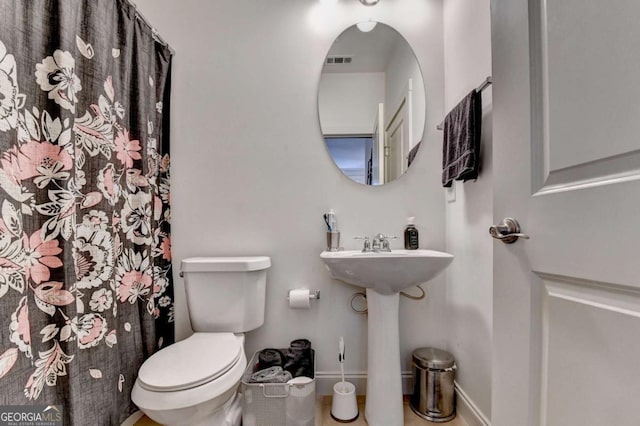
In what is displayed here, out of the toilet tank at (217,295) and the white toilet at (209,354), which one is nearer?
the white toilet at (209,354)

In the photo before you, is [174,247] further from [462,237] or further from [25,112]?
[462,237]

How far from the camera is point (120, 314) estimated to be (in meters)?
1.25

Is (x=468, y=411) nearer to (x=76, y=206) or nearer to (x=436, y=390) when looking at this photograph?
(x=436, y=390)

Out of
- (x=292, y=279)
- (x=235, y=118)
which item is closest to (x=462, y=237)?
(x=292, y=279)

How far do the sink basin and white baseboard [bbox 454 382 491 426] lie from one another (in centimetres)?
62

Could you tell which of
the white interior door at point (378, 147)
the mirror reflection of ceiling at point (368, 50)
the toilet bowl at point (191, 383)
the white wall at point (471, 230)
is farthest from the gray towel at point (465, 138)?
the toilet bowl at point (191, 383)

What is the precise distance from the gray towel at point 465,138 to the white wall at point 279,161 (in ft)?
0.76

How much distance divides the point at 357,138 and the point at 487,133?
67cm

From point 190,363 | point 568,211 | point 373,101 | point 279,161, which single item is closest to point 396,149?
A: point 373,101

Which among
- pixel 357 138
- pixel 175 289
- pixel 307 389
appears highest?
pixel 357 138

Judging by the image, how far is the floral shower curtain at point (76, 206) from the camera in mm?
880

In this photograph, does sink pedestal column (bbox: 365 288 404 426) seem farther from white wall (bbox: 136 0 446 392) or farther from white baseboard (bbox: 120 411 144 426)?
white baseboard (bbox: 120 411 144 426)

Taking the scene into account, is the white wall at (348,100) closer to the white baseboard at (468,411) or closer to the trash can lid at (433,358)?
the trash can lid at (433,358)

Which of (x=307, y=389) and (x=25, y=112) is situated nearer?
(x=25, y=112)
